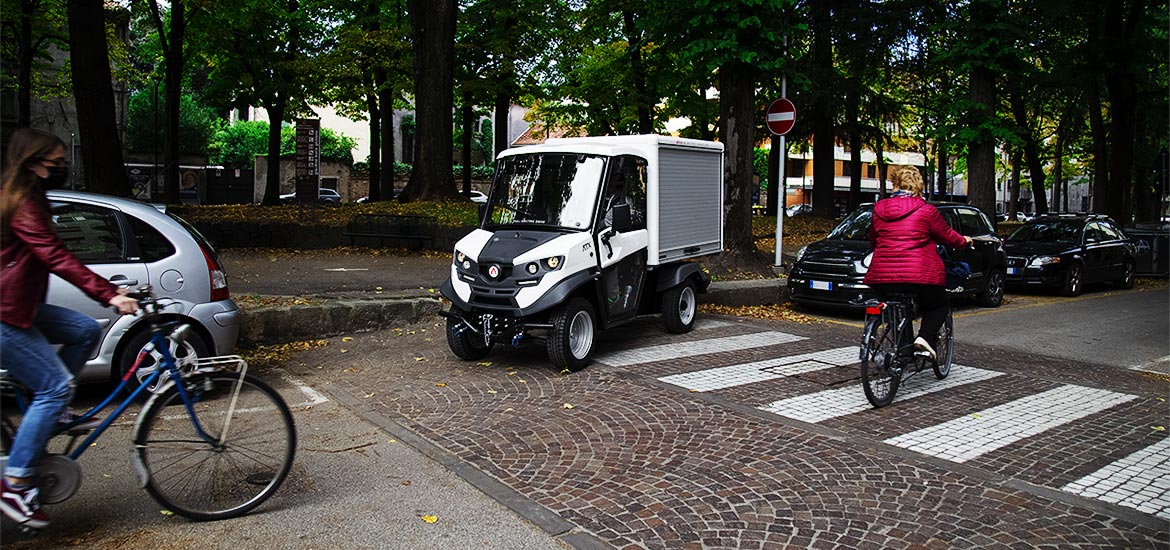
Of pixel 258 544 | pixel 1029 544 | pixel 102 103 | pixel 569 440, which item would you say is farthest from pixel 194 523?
pixel 102 103

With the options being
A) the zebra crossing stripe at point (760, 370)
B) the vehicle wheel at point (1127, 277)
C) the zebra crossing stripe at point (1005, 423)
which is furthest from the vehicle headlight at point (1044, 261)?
the zebra crossing stripe at point (1005, 423)

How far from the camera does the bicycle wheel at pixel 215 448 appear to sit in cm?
435

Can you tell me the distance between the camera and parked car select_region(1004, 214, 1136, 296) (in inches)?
643

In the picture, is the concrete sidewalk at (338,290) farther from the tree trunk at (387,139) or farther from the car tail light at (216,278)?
the tree trunk at (387,139)

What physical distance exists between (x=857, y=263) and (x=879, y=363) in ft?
18.2

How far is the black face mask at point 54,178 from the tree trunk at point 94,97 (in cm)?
1451

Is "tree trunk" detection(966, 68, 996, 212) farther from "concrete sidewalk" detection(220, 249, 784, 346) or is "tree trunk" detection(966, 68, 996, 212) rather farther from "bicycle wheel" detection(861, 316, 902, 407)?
"bicycle wheel" detection(861, 316, 902, 407)

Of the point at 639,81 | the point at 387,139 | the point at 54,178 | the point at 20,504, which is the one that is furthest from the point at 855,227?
the point at 387,139

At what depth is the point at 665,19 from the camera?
1431cm

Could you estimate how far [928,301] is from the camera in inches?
296

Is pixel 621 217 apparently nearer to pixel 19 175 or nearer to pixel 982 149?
pixel 19 175

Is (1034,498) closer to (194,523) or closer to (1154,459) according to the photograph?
(1154,459)

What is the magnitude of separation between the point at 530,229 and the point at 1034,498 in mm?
5230

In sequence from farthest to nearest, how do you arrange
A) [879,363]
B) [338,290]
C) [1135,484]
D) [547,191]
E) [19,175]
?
[338,290] → [547,191] → [879,363] → [1135,484] → [19,175]
